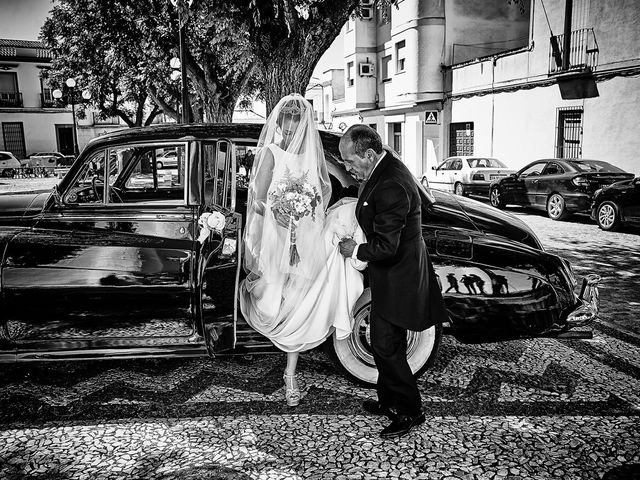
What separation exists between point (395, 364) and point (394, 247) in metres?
0.76

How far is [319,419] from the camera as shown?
3.83 m

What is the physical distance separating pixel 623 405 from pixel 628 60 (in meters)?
15.6

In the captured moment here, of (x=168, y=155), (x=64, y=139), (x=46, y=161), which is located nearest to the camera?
(x=168, y=155)

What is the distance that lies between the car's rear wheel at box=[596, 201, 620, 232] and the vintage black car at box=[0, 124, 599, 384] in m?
8.24

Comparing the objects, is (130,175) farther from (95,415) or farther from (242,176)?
(95,415)

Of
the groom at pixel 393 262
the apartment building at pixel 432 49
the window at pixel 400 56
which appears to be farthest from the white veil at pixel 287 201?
the window at pixel 400 56

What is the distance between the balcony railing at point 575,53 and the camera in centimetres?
1770

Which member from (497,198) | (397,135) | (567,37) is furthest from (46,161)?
(567,37)

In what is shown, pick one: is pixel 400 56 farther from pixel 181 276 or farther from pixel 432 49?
pixel 181 276

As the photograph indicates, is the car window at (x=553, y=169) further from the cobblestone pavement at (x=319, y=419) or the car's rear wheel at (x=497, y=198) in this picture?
the cobblestone pavement at (x=319, y=419)

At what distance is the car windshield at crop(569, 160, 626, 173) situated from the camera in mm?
13430

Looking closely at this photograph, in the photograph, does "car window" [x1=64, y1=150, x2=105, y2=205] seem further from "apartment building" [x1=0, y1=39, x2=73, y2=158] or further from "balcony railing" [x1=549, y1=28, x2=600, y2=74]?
"apartment building" [x1=0, y1=39, x2=73, y2=158]

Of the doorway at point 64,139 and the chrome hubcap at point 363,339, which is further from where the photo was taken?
the doorway at point 64,139

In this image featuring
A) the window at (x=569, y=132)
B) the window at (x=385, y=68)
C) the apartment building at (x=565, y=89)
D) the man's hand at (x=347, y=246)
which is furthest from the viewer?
the window at (x=385, y=68)
